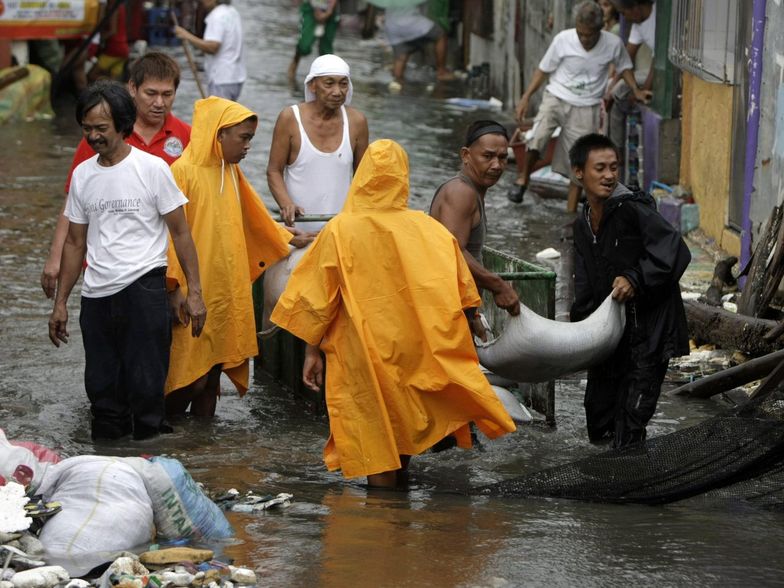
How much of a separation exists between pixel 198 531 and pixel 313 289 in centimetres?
116

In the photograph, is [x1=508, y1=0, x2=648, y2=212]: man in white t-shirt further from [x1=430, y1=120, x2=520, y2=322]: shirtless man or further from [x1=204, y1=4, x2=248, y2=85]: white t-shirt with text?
[x1=430, y1=120, x2=520, y2=322]: shirtless man

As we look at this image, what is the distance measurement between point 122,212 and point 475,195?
4.97 ft

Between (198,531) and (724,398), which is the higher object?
(198,531)

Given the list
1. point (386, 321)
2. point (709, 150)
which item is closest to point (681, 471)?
point (386, 321)

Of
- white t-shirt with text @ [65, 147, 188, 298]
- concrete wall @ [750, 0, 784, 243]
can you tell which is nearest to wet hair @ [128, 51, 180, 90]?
white t-shirt with text @ [65, 147, 188, 298]

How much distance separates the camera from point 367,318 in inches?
232

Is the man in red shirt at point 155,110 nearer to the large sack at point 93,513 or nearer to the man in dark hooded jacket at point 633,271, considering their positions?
the man in dark hooded jacket at point 633,271

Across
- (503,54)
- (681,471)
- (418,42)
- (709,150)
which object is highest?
(709,150)

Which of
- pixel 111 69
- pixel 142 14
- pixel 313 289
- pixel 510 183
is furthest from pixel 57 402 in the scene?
pixel 142 14

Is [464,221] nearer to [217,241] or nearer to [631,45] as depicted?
[217,241]

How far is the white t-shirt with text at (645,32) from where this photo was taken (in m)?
13.0

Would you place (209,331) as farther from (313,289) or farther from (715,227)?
(715,227)

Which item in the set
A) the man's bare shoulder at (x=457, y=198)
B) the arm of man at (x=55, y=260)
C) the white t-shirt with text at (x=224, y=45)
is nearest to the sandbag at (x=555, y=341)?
the man's bare shoulder at (x=457, y=198)

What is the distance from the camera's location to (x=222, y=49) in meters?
14.3
